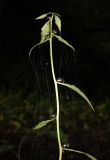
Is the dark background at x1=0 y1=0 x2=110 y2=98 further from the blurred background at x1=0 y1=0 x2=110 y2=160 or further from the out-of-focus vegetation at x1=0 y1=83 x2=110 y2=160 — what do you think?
the out-of-focus vegetation at x1=0 y1=83 x2=110 y2=160

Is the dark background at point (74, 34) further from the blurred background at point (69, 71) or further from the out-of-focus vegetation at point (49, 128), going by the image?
the out-of-focus vegetation at point (49, 128)

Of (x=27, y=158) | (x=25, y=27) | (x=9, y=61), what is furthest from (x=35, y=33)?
(x=27, y=158)

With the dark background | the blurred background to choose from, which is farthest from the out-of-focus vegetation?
the dark background

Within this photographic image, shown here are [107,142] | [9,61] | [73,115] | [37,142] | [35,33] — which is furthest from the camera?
[9,61]

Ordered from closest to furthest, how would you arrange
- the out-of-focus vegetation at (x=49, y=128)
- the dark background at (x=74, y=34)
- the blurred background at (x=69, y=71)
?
the out-of-focus vegetation at (x=49, y=128), the blurred background at (x=69, y=71), the dark background at (x=74, y=34)

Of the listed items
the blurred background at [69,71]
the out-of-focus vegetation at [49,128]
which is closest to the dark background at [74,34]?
the blurred background at [69,71]

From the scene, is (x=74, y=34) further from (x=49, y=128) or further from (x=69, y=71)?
(x=49, y=128)

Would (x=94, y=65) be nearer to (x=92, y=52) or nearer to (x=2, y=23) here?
(x=92, y=52)

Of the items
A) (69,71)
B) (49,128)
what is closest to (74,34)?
(69,71)
